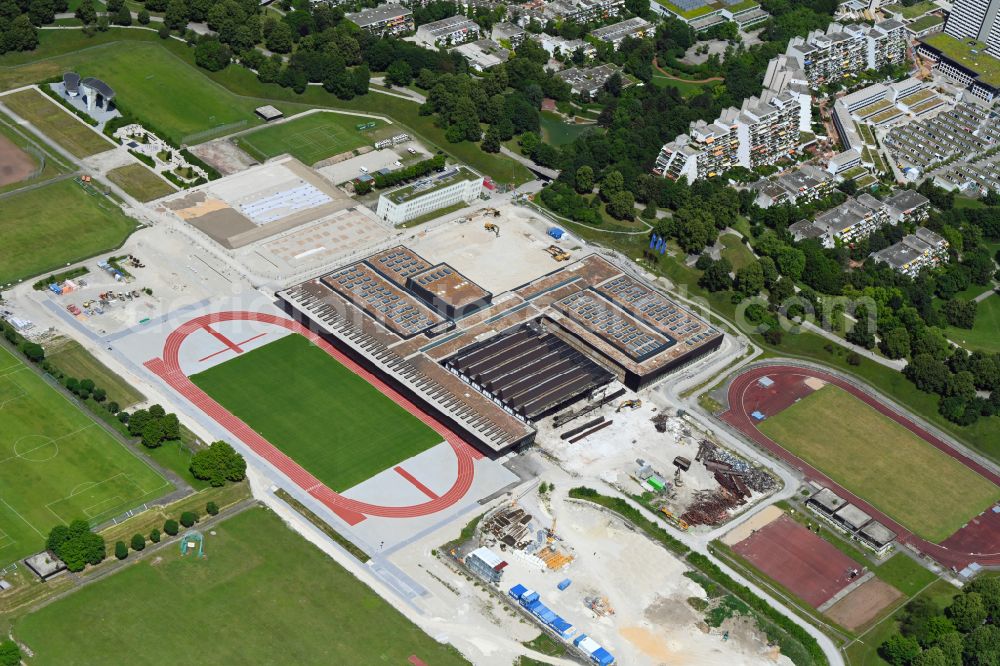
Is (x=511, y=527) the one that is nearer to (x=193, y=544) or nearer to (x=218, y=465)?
(x=218, y=465)

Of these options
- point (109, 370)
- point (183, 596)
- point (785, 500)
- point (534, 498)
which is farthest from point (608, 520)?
point (109, 370)

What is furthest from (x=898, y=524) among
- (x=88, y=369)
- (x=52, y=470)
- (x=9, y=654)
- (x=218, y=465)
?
(x=88, y=369)

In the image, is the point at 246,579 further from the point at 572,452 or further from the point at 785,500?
the point at 785,500

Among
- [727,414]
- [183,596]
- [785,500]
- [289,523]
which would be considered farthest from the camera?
[727,414]

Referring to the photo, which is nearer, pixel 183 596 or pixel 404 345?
pixel 183 596

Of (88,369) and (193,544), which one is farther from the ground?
(88,369)

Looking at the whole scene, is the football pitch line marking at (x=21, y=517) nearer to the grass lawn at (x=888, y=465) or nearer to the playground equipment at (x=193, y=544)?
the playground equipment at (x=193, y=544)
